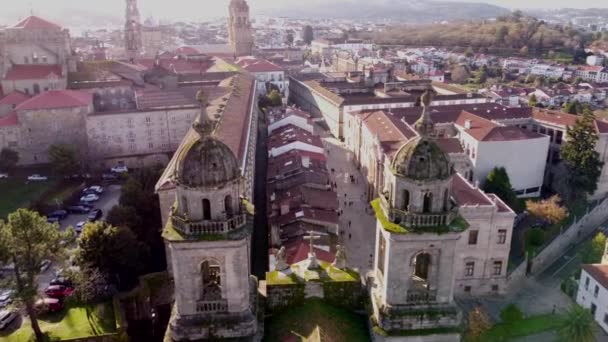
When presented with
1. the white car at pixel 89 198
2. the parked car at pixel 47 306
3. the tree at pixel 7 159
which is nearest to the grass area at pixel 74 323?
the parked car at pixel 47 306

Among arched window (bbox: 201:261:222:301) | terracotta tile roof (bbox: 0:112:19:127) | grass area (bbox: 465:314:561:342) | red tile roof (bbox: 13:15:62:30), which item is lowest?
grass area (bbox: 465:314:561:342)

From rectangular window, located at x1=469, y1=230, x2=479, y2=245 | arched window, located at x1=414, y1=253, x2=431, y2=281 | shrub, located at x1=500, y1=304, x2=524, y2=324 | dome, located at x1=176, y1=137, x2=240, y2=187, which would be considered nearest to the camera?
dome, located at x1=176, y1=137, x2=240, y2=187

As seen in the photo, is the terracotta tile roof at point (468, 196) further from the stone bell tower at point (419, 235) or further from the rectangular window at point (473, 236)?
the stone bell tower at point (419, 235)

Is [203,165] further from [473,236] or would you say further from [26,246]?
[473,236]

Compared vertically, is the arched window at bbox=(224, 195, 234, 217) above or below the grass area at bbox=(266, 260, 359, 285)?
above

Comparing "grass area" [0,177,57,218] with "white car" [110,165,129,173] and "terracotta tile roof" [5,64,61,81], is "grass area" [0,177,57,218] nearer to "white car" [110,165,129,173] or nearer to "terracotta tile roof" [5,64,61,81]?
"white car" [110,165,129,173]

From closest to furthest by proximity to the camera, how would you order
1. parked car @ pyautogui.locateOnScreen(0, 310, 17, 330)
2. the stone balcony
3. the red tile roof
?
the stone balcony, parked car @ pyautogui.locateOnScreen(0, 310, 17, 330), the red tile roof

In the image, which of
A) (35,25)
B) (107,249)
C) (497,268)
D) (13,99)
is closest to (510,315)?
(497,268)

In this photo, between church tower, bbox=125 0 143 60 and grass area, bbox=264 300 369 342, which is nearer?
grass area, bbox=264 300 369 342

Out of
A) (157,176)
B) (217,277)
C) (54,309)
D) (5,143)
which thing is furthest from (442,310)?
(5,143)

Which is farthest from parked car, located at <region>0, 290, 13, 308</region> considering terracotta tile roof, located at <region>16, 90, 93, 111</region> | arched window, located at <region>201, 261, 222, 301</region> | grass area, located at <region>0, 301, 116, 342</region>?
terracotta tile roof, located at <region>16, 90, 93, 111</region>
